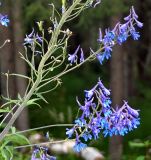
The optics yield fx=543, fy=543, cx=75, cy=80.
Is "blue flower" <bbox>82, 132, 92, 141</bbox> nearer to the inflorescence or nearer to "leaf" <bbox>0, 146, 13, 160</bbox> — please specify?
the inflorescence

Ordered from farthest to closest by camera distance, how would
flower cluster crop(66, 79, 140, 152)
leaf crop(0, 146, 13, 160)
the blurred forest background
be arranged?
1. the blurred forest background
2. leaf crop(0, 146, 13, 160)
3. flower cluster crop(66, 79, 140, 152)

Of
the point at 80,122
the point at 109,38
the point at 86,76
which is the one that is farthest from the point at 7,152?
the point at 86,76

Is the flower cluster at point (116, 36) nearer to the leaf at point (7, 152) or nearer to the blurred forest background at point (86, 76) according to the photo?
the leaf at point (7, 152)

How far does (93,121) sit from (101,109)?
0.26 feet

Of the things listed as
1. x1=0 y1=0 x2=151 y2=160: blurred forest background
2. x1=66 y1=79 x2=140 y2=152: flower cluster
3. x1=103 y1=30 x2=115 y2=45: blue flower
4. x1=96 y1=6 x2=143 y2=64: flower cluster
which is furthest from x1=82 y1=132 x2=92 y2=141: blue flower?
x1=0 y1=0 x2=151 y2=160: blurred forest background

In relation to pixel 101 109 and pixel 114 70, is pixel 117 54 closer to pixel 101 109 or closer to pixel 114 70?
pixel 114 70

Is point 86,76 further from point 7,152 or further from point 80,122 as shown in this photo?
point 80,122

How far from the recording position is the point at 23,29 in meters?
11.5

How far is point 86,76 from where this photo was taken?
77.2ft

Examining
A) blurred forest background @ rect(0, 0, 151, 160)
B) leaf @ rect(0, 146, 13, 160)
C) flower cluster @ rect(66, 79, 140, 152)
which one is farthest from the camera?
blurred forest background @ rect(0, 0, 151, 160)

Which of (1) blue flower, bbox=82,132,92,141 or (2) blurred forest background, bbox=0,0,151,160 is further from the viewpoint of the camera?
(2) blurred forest background, bbox=0,0,151,160

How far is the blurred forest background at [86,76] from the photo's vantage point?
10438 mm

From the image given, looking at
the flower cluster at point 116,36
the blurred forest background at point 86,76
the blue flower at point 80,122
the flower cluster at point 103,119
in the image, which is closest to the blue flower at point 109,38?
the flower cluster at point 116,36

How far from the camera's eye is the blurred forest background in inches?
411
